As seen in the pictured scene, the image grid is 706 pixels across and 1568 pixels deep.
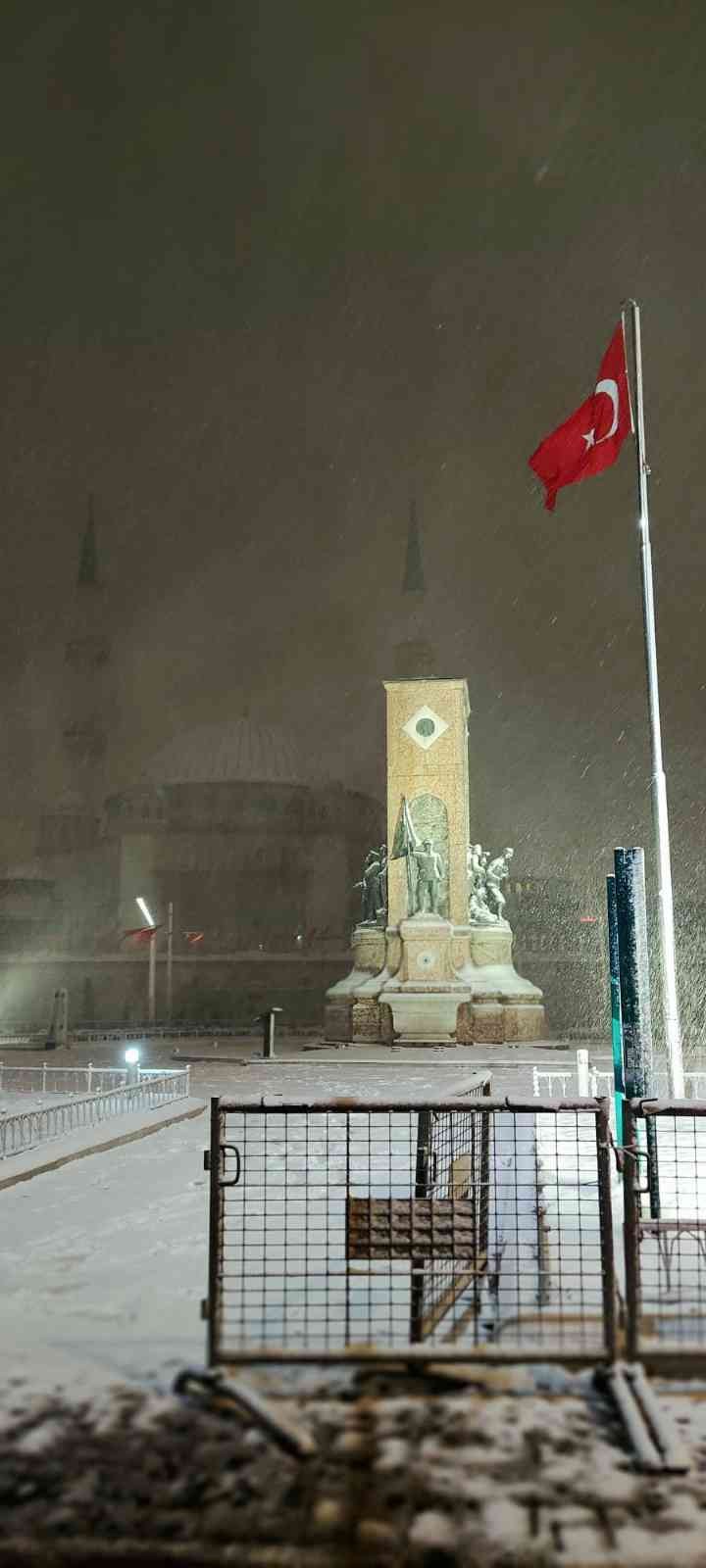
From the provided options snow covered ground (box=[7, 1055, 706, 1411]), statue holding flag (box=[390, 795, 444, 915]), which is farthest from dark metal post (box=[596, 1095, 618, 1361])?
statue holding flag (box=[390, 795, 444, 915])

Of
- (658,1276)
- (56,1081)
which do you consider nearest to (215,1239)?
(658,1276)

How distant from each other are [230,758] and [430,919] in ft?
171

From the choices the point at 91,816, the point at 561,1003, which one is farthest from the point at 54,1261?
the point at 91,816

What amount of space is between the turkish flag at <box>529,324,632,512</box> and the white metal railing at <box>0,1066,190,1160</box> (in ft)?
32.9

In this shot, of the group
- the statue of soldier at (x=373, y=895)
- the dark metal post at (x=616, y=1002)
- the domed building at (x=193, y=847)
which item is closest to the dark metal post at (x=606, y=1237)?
the dark metal post at (x=616, y=1002)

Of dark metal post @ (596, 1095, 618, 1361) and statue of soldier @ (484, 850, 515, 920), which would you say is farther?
statue of soldier @ (484, 850, 515, 920)

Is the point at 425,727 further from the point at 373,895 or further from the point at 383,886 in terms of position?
the point at 373,895

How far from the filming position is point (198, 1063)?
29250 millimetres

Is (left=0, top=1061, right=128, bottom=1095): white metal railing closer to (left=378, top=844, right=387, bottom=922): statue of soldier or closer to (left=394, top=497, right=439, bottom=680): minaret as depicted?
(left=378, top=844, right=387, bottom=922): statue of soldier

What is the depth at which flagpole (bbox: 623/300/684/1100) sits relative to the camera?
12.8 metres

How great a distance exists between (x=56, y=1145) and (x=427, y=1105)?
825cm

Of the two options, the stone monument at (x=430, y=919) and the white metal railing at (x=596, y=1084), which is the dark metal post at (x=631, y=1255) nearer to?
the white metal railing at (x=596, y=1084)

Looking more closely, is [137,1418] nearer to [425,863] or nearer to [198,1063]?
[198,1063]

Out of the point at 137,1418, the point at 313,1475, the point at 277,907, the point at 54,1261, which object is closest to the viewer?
the point at 313,1475
